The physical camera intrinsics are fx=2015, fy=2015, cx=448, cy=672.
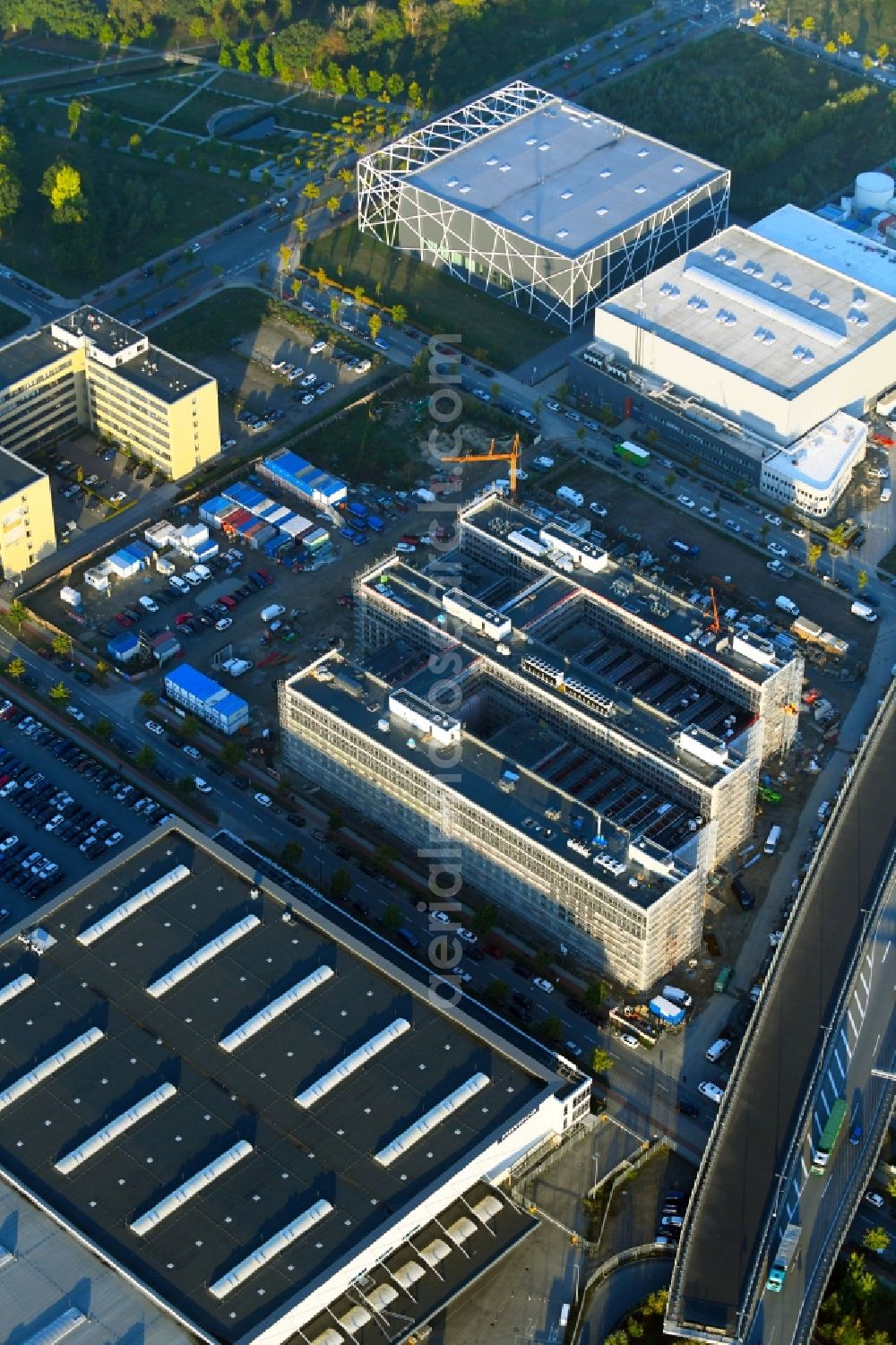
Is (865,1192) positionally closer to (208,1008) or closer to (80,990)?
(208,1008)

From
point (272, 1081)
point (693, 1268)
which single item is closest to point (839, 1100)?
point (693, 1268)

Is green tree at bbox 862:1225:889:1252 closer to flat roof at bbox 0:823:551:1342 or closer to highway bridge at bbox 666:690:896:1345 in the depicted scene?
highway bridge at bbox 666:690:896:1345

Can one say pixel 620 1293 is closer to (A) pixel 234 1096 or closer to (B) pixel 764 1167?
(B) pixel 764 1167

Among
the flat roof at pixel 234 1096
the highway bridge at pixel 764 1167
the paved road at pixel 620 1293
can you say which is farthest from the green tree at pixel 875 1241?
the flat roof at pixel 234 1096

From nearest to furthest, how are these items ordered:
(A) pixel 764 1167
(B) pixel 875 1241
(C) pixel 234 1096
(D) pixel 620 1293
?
(D) pixel 620 1293, (B) pixel 875 1241, (C) pixel 234 1096, (A) pixel 764 1167

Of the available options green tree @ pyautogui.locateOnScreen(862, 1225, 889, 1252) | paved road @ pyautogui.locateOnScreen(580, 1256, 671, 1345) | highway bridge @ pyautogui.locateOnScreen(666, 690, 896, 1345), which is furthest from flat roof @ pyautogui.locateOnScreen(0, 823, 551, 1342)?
green tree @ pyautogui.locateOnScreen(862, 1225, 889, 1252)

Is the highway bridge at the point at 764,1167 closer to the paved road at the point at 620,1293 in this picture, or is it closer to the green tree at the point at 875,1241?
the green tree at the point at 875,1241

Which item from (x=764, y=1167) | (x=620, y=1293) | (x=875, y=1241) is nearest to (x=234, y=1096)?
(x=620, y=1293)
